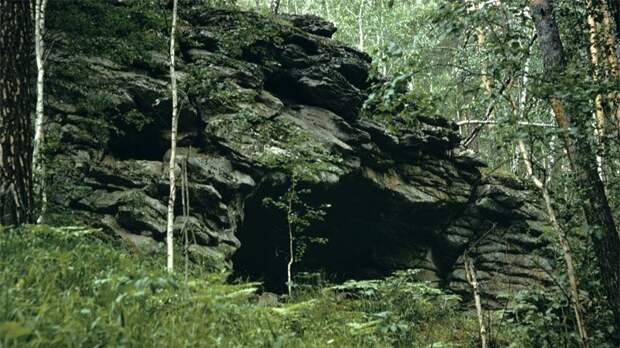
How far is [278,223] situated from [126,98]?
7.09 m

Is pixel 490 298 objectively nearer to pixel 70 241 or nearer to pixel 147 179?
pixel 147 179

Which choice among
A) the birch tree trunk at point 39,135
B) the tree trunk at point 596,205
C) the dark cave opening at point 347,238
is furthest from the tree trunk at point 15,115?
the dark cave opening at point 347,238

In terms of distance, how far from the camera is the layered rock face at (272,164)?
1243cm

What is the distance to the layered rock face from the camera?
12.4 meters

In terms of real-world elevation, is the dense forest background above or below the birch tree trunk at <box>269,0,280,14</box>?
below

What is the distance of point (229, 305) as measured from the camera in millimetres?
4184

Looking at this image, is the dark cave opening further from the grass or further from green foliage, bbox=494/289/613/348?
the grass

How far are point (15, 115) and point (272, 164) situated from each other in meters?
8.98

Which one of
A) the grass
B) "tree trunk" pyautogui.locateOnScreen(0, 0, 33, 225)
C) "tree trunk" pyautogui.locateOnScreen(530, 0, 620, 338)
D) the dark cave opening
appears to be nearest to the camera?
the grass

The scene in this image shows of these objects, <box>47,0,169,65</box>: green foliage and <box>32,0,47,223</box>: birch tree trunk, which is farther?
<box>47,0,169,65</box>: green foliage

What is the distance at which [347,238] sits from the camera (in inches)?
824

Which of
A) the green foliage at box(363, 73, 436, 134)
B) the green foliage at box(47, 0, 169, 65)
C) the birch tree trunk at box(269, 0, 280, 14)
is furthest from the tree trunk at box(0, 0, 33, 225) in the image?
the birch tree trunk at box(269, 0, 280, 14)

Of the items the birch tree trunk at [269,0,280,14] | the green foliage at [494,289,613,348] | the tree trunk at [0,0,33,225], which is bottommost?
the green foliage at [494,289,613,348]

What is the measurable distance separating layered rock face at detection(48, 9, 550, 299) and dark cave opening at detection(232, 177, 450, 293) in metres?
0.05
